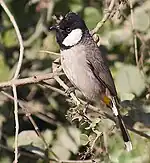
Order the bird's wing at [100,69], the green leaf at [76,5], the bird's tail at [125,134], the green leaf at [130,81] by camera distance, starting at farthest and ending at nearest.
Answer: the green leaf at [76,5]
the green leaf at [130,81]
the bird's wing at [100,69]
the bird's tail at [125,134]

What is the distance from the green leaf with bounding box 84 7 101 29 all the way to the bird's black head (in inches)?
17.8

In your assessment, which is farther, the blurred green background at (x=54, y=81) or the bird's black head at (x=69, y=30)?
the blurred green background at (x=54, y=81)

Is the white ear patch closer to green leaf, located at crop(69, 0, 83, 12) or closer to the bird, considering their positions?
the bird

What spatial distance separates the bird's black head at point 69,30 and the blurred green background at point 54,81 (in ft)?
0.67

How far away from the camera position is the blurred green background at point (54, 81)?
361cm

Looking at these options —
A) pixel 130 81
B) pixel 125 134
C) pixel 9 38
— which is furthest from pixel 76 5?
pixel 125 134

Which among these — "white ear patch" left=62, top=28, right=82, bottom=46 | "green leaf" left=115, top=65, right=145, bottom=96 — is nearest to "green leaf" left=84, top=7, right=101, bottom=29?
"green leaf" left=115, top=65, right=145, bottom=96

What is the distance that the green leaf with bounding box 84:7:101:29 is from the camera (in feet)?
13.0

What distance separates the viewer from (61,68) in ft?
11.2

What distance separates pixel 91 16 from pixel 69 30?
22.5 inches

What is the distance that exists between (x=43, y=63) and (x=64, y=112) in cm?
32

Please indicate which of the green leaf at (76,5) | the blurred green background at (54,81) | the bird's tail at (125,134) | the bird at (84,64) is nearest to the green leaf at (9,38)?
the blurred green background at (54,81)

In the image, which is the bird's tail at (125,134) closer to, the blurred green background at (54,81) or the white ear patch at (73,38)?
the blurred green background at (54,81)

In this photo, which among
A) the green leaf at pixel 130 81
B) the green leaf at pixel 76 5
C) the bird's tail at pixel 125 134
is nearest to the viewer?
the bird's tail at pixel 125 134
